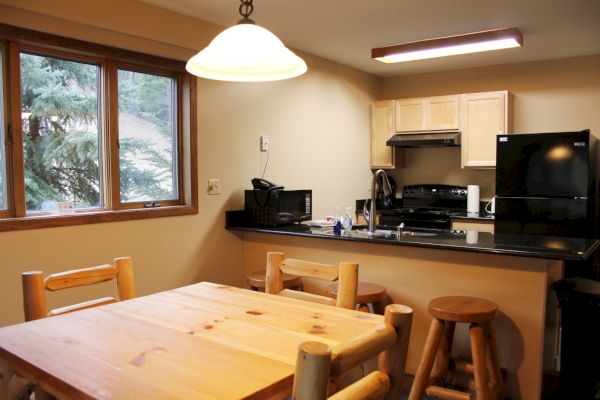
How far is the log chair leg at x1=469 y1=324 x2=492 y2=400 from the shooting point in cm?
233

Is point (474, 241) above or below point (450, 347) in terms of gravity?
above

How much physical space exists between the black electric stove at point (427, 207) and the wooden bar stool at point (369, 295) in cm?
167

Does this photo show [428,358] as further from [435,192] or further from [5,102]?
[435,192]

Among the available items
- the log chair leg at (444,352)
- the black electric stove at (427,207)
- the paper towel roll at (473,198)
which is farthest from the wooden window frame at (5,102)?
the paper towel roll at (473,198)

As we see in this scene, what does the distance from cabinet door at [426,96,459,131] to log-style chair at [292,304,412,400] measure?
3.89 metres

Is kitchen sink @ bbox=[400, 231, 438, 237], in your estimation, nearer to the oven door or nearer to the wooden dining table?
the oven door

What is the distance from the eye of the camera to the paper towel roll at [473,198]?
4.80 meters

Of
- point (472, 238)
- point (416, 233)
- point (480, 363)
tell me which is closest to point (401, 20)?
point (416, 233)

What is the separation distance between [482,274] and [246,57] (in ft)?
5.71

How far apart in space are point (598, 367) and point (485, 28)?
7.75ft

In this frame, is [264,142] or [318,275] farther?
[264,142]

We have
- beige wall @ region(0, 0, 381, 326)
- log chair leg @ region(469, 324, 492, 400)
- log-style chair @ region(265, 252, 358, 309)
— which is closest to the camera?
log-style chair @ region(265, 252, 358, 309)

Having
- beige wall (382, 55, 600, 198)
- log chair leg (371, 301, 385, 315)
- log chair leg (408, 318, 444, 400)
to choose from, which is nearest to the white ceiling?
beige wall (382, 55, 600, 198)

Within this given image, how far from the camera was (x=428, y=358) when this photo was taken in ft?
7.97
